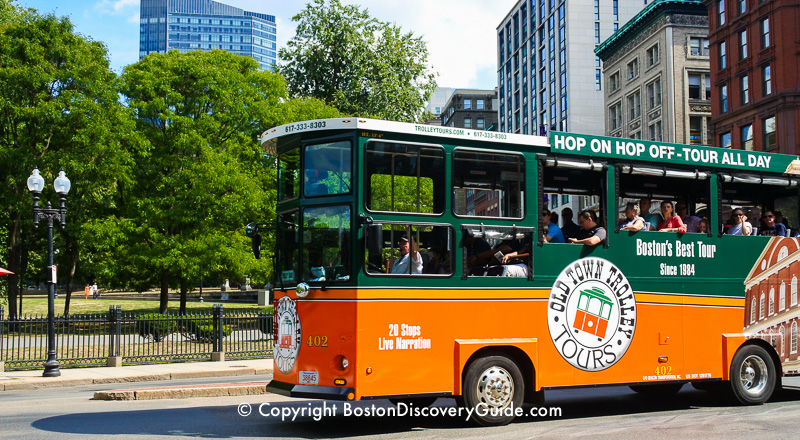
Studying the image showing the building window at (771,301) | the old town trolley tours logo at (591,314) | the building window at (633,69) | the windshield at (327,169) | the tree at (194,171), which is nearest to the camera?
the windshield at (327,169)

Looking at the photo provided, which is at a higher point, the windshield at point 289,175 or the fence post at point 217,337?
the windshield at point 289,175

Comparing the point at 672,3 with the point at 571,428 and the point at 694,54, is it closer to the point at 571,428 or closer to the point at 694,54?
the point at 694,54

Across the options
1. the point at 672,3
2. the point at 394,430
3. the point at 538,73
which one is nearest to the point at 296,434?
the point at 394,430

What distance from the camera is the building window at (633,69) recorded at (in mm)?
64938

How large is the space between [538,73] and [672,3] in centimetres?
3150

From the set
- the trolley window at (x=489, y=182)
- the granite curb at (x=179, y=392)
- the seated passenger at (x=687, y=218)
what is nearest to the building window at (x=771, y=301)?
the seated passenger at (x=687, y=218)

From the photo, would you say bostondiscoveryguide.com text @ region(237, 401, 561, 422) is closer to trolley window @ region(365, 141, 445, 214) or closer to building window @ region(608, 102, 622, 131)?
trolley window @ region(365, 141, 445, 214)

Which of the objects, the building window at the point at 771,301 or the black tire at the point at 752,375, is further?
the building window at the point at 771,301

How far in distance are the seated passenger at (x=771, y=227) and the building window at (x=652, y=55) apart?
53.4 metres

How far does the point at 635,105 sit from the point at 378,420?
199 ft

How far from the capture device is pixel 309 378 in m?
8.92

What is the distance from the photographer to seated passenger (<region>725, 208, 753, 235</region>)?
11508mm

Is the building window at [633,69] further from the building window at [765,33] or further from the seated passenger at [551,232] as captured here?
the seated passenger at [551,232]

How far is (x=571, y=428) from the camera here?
30.5 feet
